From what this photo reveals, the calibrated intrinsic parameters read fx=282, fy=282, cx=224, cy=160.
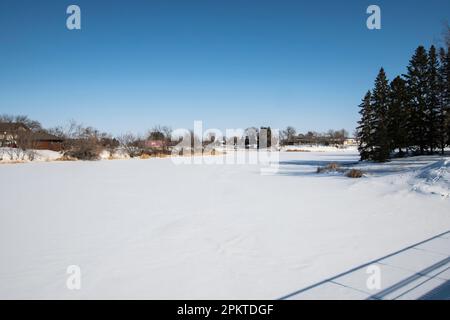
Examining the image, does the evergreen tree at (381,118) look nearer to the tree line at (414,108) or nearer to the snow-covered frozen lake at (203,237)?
the tree line at (414,108)

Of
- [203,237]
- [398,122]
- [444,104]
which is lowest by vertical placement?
[203,237]

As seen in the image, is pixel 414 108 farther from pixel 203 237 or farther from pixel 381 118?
pixel 203 237

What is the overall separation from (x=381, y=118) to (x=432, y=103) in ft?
21.4

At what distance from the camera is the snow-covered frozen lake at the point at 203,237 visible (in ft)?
14.4

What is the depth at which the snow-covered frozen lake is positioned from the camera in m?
4.39

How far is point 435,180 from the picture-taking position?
38.3ft

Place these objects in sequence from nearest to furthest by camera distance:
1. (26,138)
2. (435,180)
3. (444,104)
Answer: (435,180)
(444,104)
(26,138)

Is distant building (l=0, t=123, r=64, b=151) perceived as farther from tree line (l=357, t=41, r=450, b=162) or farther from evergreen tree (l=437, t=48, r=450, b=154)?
evergreen tree (l=437, t=48, r=450, b=154)

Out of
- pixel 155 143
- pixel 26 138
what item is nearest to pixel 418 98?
pixel 155 143

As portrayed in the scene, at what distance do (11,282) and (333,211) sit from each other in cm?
811

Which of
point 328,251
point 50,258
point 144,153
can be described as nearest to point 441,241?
point 328,251

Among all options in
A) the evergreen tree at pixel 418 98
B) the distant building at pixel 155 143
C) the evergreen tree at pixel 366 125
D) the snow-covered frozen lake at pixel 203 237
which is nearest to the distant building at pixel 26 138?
the distant building at pixel 155 143

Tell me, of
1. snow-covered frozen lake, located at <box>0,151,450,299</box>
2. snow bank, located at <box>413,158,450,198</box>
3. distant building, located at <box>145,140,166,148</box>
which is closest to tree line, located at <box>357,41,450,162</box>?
snow bank, located at <box>413,158,450,198</box>

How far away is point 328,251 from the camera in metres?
5.61
